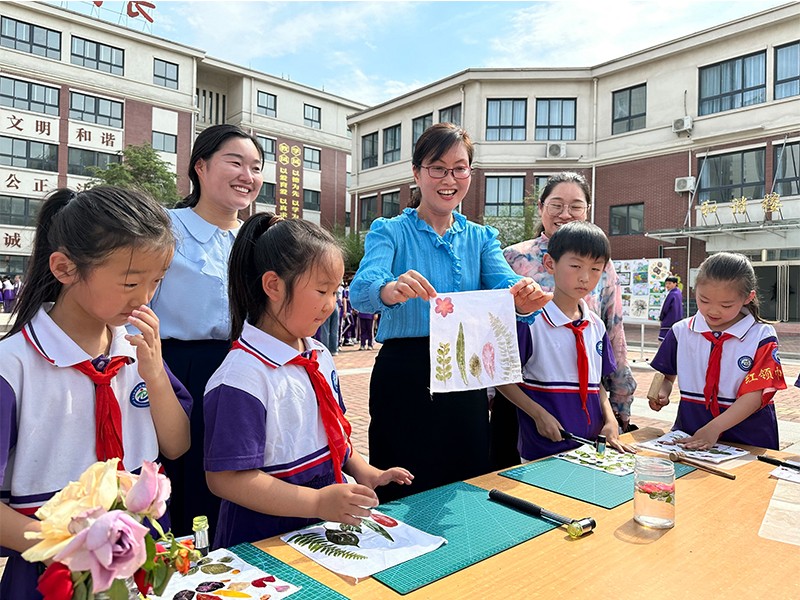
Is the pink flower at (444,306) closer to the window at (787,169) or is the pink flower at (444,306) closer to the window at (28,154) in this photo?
the window at (787,169)

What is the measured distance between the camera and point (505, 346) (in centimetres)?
206

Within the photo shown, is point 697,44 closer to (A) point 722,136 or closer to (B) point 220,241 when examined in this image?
(A) point 722,136

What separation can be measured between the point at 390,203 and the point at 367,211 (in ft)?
6.19

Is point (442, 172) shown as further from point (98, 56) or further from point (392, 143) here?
point (98, 56)

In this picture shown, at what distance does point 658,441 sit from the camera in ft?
7.72

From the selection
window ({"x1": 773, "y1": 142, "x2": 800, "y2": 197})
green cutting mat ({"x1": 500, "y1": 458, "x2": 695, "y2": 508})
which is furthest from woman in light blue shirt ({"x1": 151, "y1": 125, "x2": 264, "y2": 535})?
window ({"x1": 773, "y1": 142, "x2": 800, "y2": 197})

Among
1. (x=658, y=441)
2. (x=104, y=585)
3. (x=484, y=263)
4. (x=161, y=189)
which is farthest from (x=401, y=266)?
(x=161, y=189)

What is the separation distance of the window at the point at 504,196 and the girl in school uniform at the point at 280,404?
74.6 feet

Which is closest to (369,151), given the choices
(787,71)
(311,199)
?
(311,199)

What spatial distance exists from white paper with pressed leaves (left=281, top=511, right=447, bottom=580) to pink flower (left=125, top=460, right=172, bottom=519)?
1.88ft

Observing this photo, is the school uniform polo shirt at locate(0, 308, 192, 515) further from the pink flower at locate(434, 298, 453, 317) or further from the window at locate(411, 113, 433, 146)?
the window at locate(411, 113, 433, 146)

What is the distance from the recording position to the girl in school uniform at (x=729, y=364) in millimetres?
2377

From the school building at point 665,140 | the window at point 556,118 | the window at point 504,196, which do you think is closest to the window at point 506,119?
the school building at point 665,140

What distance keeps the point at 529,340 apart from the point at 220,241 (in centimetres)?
131
